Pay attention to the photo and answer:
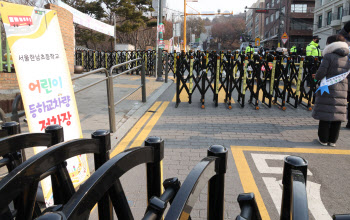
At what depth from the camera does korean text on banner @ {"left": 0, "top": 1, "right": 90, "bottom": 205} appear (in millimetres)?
2619

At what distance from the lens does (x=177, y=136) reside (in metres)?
5.41

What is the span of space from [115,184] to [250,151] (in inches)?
149

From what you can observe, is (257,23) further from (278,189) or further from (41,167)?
(41,167)

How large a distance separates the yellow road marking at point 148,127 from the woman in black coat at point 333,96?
3.06 metres

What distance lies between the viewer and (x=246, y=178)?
11.9 ft

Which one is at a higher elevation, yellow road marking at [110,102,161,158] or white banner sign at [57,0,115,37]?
white banner sign at [57,0,115,37]

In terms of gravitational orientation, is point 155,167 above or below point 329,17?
below

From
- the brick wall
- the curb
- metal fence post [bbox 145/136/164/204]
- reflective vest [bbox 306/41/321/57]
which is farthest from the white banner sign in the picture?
metal fence post [bbox 145/136/164/204]

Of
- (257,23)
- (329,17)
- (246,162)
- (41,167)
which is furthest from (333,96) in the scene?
(257,23)

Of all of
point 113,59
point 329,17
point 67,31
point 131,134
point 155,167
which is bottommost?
point 131,134

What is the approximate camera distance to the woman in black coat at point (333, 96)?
15.7ft

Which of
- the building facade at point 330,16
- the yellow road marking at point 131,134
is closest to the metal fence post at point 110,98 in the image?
the yellow road marking at point 131,134

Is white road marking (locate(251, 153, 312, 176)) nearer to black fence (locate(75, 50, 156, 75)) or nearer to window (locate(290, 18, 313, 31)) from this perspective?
black fence (locate(75, 50, 156, 75))

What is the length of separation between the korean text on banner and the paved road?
96cm
